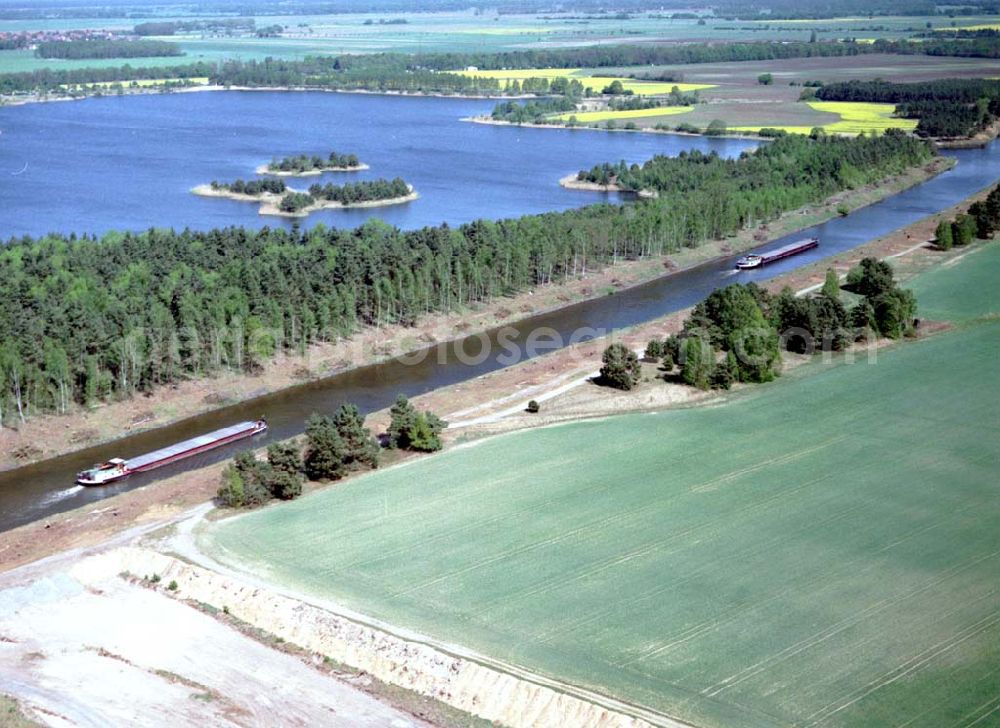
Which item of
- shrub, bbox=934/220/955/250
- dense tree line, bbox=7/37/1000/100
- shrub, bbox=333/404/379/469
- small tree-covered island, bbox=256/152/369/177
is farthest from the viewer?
dense tree line, bbox=7/37/1000/100

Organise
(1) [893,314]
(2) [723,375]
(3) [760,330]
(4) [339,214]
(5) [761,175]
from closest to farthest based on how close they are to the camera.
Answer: (2) [723,375] → (3) [760,330] → (1) [893,314] → (4) [339,214] → (5) [761,175]

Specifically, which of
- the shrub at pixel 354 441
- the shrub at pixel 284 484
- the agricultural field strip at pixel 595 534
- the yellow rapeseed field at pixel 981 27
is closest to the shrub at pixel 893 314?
the agricultural field strip at pixel 595 534

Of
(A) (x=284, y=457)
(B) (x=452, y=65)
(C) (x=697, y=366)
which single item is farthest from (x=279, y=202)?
(B) (x=452, y=65)

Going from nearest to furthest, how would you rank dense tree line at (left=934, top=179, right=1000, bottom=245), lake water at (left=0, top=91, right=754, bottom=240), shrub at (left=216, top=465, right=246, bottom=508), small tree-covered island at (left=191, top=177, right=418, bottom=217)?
shrub at (left=216, top=465, right=246, bottom=508) → dense tree line at (left=934, top=179, right=1000, bottom=245) → lake water at (left=0, top=91, right=754, bottom=240) → small tree-covered island at (left=191, top=177, right=418, bottom=217)

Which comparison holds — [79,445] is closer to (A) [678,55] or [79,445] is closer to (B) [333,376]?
(B) [333,376]

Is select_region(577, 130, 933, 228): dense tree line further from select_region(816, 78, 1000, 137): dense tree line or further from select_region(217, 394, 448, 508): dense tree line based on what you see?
select_region(217, 394, 448, 508): dense tree line

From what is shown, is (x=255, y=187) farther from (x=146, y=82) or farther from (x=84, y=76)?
(x=84, y=76)

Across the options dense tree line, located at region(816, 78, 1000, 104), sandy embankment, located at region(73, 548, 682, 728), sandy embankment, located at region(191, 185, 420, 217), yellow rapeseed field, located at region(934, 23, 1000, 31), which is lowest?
sandy embankment, located at region(73, 548, 682, 728)

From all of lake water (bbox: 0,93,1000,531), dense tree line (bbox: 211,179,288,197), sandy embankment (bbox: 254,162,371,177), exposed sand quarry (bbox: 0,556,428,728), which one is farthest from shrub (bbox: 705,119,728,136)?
exposed sand quarry (bbox: 0,556,428,728)
